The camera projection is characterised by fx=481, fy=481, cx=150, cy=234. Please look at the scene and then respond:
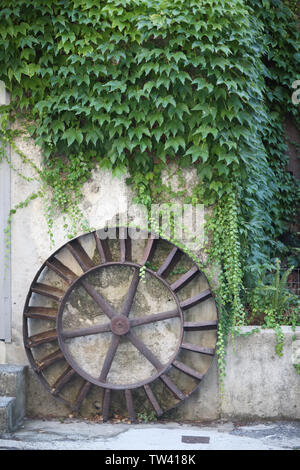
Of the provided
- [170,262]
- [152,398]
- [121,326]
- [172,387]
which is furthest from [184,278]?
[152,398]

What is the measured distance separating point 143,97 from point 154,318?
2.39 metres

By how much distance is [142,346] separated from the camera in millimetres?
5164

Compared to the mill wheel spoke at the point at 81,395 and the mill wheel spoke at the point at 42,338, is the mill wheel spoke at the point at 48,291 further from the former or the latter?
the mill wheel spoke at the point at 81,395

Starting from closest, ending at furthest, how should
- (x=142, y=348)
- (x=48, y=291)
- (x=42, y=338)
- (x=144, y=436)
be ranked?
(x=144, y=436)
(x=142, y=348)
(x=42, y=338)
(x=48, y=291)

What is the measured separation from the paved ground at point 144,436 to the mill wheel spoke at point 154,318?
1.06 metres

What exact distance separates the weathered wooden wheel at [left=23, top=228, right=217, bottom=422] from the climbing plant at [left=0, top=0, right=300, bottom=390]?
0.34 meters

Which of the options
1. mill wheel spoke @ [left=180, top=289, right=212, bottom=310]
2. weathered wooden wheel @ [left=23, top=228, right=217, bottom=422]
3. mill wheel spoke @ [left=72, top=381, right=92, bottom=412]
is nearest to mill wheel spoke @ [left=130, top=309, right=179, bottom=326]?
weathered wooden wheel @ [left=23, top=228, right=217, bottom=422]

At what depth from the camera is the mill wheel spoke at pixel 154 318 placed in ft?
17.0

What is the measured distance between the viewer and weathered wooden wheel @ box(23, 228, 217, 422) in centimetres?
513

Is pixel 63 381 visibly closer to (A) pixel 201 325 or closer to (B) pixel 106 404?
(B) pixel 106 404

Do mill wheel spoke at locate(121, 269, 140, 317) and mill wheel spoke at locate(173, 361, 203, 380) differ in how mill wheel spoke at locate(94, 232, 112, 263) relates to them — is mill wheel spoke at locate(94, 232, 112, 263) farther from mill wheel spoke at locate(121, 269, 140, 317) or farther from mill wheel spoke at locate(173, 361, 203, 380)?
mill wheel spoke at locate(173, 361, 203, 380)

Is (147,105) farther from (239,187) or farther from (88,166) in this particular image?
(239,187)

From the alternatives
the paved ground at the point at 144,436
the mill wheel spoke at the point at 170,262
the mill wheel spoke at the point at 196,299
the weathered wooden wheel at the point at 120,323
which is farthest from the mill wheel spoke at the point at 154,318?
the paved ground at the point at 144,436

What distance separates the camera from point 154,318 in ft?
17.0
